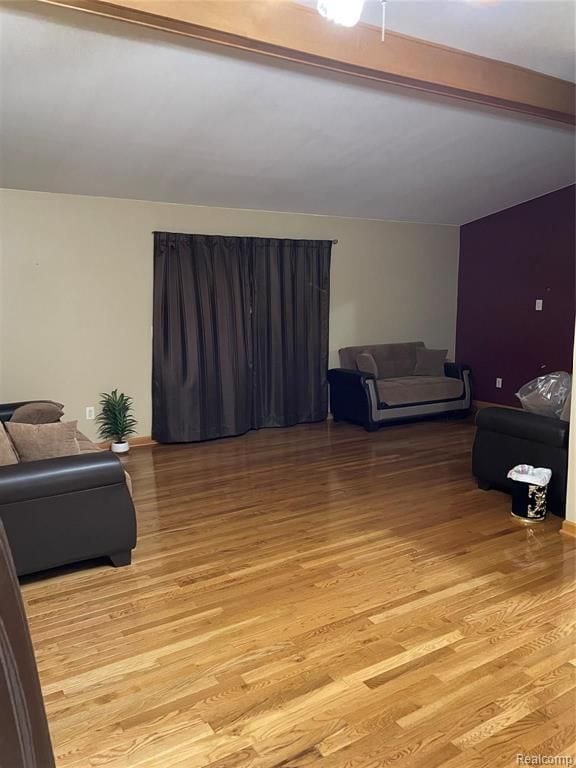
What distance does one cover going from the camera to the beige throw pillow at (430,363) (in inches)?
273

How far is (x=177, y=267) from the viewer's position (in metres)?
5.51

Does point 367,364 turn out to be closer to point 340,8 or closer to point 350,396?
point 350,396

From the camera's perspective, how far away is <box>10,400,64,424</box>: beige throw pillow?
4.09 meters

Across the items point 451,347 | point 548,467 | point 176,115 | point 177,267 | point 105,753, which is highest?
point 176,115

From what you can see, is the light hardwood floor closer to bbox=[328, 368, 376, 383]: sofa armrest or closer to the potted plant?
the potted plant

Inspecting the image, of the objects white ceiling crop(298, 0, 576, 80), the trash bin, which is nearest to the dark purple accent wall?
white ceiling crop(298, 0, 576, 80)

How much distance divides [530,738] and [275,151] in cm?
412

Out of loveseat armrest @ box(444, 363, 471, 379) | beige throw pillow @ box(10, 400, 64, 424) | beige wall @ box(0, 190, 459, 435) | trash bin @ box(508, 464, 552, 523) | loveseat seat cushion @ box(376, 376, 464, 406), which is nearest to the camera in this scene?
trash bin @ box(508, 464, 552, 523)

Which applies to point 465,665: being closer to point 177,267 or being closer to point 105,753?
point 105,753

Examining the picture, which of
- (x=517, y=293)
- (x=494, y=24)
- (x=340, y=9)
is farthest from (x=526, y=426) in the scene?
(x=517, y=293)

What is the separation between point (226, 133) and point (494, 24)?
1.85 m

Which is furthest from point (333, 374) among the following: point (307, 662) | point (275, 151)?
point (307, 662)

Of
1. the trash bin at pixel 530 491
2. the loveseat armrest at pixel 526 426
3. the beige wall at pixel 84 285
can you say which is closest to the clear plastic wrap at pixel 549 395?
the loveseat armrest at pixel 526 426

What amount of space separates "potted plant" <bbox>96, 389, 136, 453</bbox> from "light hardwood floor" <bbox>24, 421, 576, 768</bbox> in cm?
129
